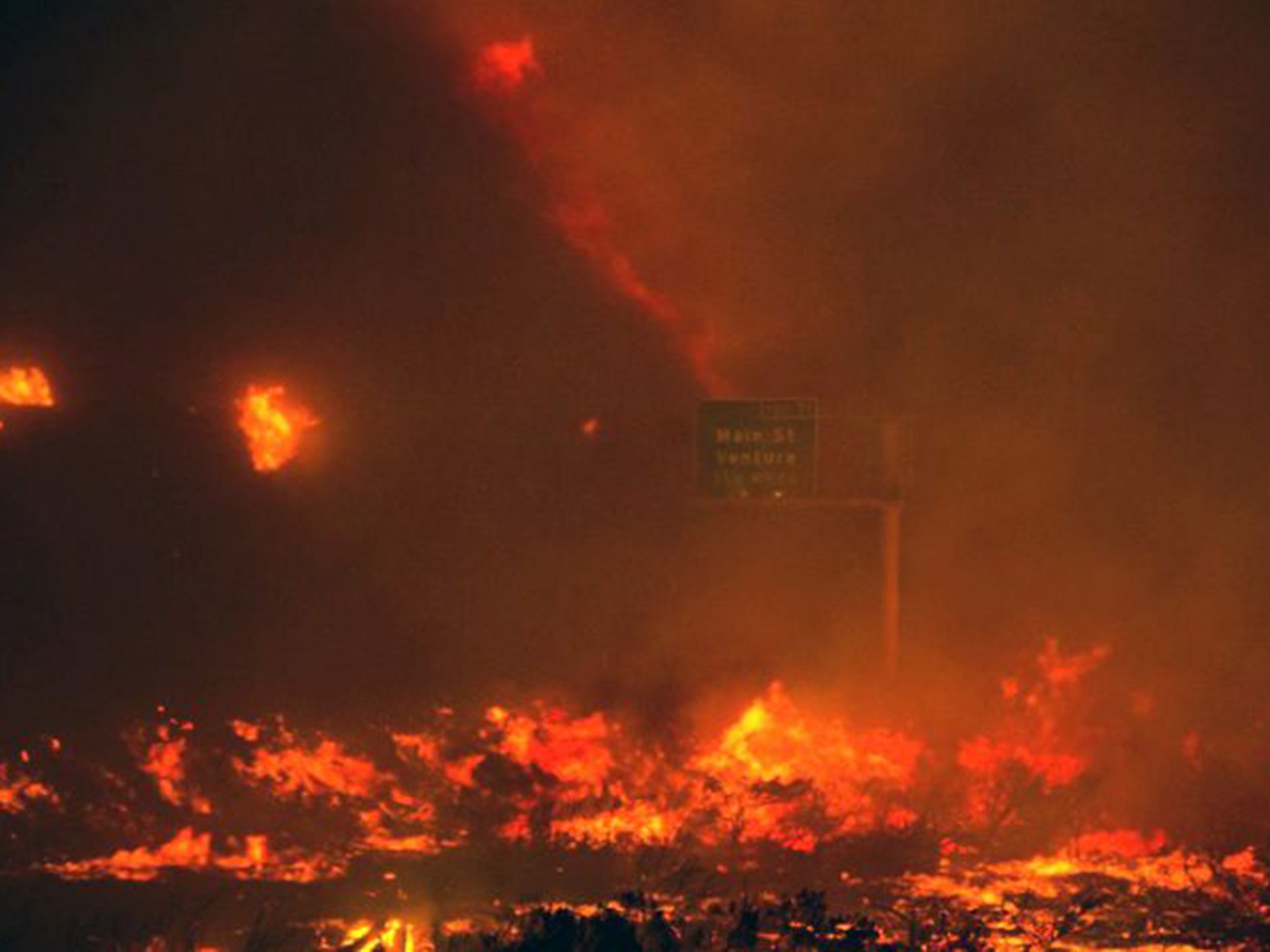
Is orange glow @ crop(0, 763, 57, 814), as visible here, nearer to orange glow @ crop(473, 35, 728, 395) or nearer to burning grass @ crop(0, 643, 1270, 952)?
burning grass @ crop(0, 643, 1270, 952)

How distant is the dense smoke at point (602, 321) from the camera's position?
16438 mm

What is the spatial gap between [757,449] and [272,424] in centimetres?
784

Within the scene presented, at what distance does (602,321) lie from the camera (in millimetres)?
18391

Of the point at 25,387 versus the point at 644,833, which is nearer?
the point at 644,833

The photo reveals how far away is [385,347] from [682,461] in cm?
492

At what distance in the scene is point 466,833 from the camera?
11.5 m

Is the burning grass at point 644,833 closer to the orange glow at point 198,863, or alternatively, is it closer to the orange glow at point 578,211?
the orange glow at point 198,863

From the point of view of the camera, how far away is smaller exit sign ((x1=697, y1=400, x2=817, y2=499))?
47.6ft

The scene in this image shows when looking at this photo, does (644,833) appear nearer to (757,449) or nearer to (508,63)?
(757,449)

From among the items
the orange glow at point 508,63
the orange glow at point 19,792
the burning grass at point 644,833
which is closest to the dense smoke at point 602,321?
the orange glow at point 508,63

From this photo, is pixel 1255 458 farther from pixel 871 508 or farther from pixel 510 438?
pixel 510 438

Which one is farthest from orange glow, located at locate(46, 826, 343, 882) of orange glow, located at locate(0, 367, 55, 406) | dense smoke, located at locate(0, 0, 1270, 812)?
orange glow, located at locate(0, 367, 55, 406)

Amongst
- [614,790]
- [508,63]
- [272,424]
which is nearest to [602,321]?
[508,63]

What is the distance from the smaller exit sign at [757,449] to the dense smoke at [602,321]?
2566 millimetres
